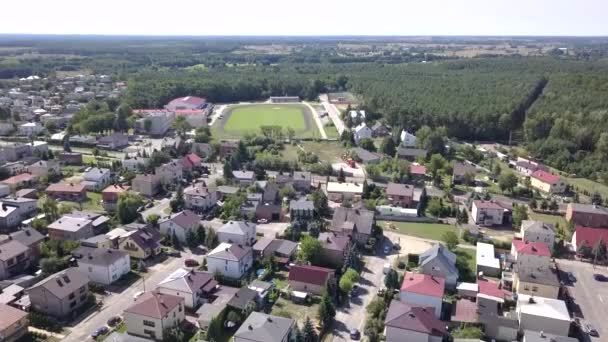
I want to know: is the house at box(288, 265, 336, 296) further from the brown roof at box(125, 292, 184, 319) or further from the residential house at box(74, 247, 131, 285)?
the residential house at box(74, 247, 131, 285)

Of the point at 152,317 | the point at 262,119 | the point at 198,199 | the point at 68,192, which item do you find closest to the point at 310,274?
the point at 152,317

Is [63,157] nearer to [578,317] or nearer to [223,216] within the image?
[223,216]

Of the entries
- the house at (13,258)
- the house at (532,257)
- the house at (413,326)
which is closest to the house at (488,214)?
the house at (532,257)

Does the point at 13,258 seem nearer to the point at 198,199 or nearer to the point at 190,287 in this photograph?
the point at 190,287

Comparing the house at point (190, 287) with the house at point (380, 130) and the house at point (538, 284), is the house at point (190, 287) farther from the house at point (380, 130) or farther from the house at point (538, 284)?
the house at point (380, 130)

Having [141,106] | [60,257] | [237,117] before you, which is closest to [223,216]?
[60,257]

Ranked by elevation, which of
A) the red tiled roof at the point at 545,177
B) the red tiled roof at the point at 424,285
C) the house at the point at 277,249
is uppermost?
the red tiled roof at the point at 424,285
